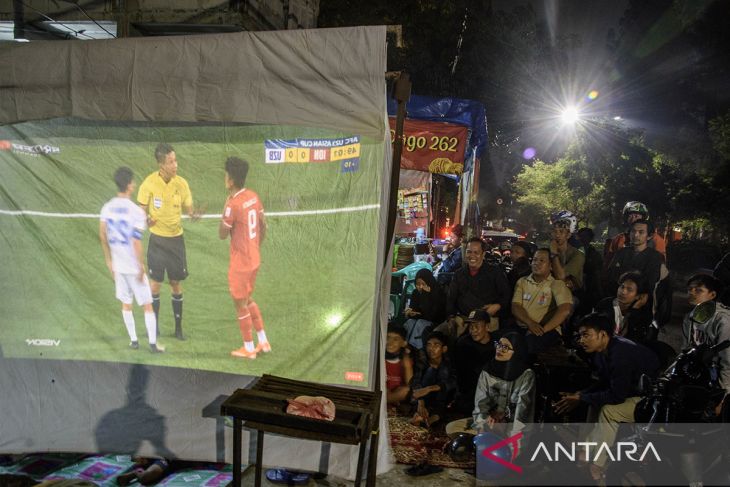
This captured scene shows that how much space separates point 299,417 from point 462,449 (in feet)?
7.72

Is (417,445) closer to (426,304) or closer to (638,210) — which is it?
(426,304)

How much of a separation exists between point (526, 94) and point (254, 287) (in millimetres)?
19688

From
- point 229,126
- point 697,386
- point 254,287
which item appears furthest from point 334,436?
point 697,386

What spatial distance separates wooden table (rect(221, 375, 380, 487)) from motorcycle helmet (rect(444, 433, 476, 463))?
56.9 inches

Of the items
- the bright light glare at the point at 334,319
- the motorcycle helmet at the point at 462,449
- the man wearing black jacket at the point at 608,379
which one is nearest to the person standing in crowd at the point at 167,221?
the bright light glare at the point at 334,319

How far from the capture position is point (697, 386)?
439 cm

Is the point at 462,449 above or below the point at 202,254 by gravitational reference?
below

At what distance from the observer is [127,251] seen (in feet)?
14.2

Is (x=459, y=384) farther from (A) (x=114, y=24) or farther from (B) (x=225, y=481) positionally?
(A) (x=114, y=24)

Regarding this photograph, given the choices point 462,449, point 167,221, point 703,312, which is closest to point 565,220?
point 703,312

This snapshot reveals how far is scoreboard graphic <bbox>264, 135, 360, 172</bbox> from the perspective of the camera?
4086 mm

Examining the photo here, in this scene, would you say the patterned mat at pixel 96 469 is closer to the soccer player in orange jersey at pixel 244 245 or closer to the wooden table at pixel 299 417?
the wooden table at pixel 299 417

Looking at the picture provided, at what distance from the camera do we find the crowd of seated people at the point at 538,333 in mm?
4723

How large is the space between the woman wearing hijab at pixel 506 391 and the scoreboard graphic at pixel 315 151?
8.50 feet
